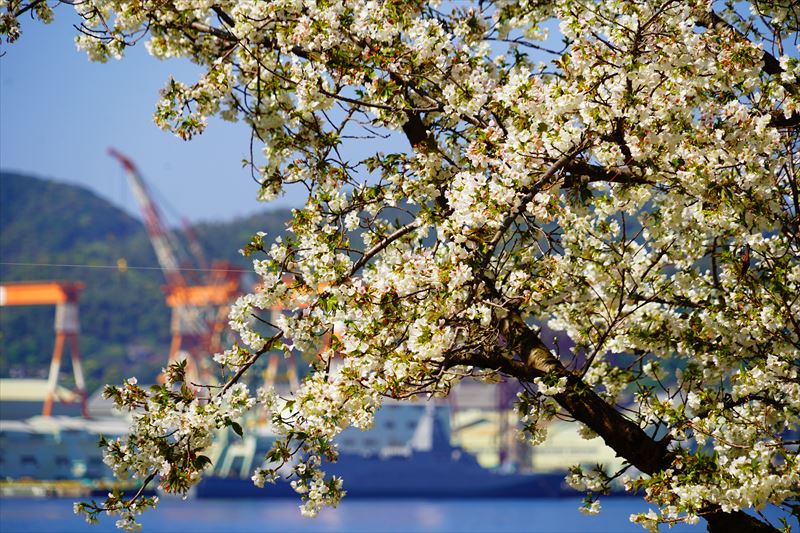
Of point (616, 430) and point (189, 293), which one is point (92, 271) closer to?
point (189, 293)

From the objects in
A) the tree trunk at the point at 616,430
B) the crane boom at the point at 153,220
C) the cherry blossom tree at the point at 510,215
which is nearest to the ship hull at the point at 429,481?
the crane boom at the point at 153,220

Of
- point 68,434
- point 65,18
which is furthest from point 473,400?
point 65,18

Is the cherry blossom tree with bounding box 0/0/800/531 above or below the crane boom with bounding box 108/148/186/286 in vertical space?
below

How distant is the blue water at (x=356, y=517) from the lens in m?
22.1

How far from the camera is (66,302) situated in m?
30.9

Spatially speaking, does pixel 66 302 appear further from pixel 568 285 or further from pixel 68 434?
pixel 568 285

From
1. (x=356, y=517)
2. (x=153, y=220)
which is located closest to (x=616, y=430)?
(x=356, y=517)

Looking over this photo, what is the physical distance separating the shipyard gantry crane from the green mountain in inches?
17.4

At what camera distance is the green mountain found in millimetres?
33688

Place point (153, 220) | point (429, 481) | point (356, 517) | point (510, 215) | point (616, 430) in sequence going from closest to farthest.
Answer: point (510, 215), point (616, 430), point (356, 517), point (429, 481), point (153, 220)

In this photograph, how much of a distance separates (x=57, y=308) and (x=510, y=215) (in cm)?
3184

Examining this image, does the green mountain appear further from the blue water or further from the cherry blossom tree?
the cherry blossom tree

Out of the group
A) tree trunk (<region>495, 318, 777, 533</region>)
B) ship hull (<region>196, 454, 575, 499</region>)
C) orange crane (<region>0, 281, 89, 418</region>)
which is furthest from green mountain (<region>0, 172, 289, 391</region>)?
tree trunk (<region>495, 318, 777, 533</region>)

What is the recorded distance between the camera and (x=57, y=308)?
107ft
